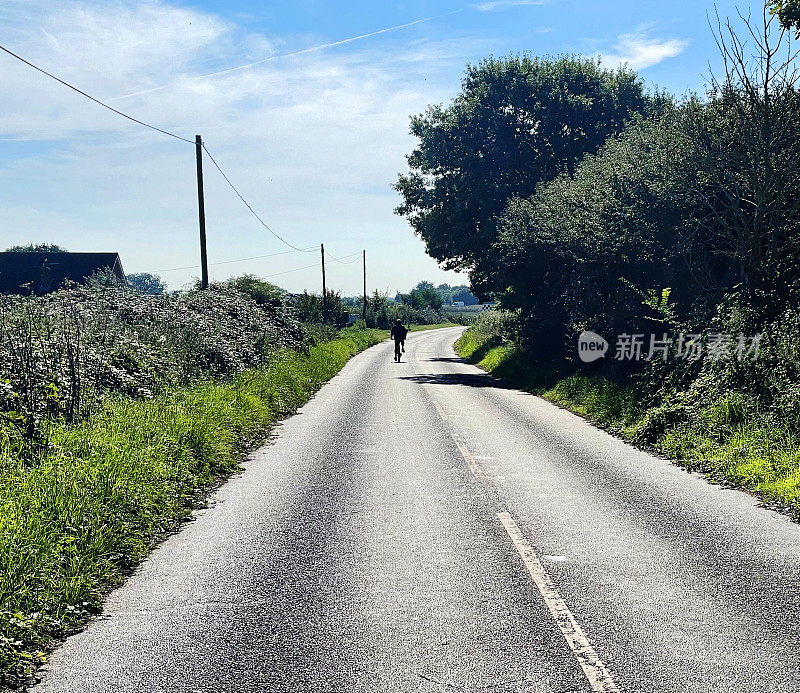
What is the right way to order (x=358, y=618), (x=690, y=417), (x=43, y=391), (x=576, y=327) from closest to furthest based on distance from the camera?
1. (x=358, y=618)
2. (x=43, y=391)
3. (x=690, y=417)
4. (x=576, y=327)

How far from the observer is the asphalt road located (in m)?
4.34

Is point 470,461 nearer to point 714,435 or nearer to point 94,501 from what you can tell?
point 714,435

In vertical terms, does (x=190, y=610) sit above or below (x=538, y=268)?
below

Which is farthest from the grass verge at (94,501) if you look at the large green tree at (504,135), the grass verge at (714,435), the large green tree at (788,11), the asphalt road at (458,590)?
the large green tree at (504,135)

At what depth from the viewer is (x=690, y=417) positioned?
12586mm

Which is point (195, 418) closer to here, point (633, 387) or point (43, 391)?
point (43, 391)

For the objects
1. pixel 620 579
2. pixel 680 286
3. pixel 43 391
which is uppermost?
pixel 680 286

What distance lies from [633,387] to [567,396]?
2.64 metres

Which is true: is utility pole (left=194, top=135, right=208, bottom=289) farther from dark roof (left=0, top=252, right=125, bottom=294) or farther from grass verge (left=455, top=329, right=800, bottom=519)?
dark roof (left=0, top=252, right=125, bottom=294)

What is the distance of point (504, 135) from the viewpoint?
3384 cm

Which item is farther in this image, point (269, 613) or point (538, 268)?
point (538, 268)

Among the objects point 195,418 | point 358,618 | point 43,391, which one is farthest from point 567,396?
point 358,618

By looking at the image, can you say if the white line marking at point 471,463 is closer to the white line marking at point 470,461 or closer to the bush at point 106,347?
the white line marking at point 470,461

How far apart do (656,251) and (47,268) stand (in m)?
51.5
